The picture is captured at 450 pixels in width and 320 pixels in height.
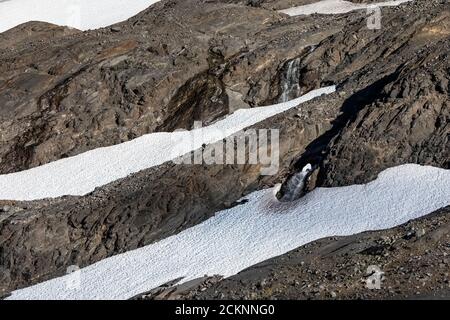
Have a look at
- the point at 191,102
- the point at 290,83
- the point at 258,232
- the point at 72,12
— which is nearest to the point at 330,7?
the point at 290,83

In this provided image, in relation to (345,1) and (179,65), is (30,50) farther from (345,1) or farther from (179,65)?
(345,1)

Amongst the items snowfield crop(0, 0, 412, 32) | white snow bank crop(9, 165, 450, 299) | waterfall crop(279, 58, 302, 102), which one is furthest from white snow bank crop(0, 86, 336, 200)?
snowfield crop(0, 0, 412, 32)

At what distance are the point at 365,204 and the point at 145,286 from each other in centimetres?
863

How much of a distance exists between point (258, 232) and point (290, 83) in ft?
50.3

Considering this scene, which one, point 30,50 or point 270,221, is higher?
point 30,50

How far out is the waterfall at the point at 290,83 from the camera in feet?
142

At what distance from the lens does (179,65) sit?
4662cm

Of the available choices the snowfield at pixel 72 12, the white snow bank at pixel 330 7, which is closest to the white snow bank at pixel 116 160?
the white snow bank at pixel 330 7

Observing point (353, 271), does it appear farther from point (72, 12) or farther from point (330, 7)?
point (72, 12)

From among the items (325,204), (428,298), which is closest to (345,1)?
(325,204)

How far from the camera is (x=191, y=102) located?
147ft

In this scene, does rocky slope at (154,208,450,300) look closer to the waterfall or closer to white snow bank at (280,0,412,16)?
the waterfall

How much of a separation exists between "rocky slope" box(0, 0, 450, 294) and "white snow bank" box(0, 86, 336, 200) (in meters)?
1.04

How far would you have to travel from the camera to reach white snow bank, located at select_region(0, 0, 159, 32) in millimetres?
77875
